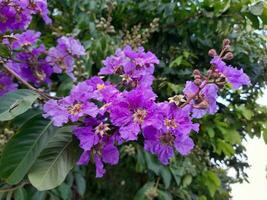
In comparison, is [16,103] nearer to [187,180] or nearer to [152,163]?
[152,163]

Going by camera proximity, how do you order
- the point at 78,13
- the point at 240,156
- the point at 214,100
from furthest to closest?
the point at 240,156 → the point at 78,13 → the point at 214,100

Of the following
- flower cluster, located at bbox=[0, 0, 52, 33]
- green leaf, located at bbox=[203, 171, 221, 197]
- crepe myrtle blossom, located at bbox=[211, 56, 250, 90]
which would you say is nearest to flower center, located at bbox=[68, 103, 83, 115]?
crepe myrtle blossom, located at bbox=[211, 56, 250, 90]

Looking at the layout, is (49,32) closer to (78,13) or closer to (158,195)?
(78,13)

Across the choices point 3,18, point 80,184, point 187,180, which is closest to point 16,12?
point 3,18

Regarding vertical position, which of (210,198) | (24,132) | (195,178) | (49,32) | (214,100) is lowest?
(210,198)

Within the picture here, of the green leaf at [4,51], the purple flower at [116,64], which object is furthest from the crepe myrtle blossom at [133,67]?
the green leaf at [4,51]

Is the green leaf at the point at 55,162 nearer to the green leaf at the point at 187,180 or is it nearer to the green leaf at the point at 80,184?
the green leaf at the point at 80,184

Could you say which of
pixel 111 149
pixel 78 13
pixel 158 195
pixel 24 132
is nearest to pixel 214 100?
pixel 111 149
